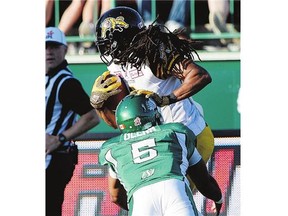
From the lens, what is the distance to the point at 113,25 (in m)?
4.11

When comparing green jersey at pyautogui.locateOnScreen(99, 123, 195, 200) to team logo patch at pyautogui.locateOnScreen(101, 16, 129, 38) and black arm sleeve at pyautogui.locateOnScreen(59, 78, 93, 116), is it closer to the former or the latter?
black arm sleeve at pyautogui.locateOnScreen(59, 78, 93, 116)

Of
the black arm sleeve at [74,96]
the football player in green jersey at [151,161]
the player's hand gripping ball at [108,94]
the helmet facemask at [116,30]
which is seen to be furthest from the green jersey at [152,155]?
the helmet facemask at [116,30]

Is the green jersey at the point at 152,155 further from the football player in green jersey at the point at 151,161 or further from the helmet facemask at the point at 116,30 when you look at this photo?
the helmet facemask at the point at 116,30

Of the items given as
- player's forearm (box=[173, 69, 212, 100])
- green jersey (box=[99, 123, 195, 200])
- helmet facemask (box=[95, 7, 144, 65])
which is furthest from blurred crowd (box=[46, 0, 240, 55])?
green jersey (box=[99, 123, 195, 200])

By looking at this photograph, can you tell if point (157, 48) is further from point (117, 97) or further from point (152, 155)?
point (152, 155)

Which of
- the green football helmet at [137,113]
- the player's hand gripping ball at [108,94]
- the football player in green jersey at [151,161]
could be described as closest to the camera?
the football player in green jersey at [151,161]

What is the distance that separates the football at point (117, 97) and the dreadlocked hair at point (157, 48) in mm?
100

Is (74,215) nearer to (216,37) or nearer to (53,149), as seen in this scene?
Answer: (53,149)

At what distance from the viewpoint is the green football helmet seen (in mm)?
4012

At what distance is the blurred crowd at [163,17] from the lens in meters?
4.14

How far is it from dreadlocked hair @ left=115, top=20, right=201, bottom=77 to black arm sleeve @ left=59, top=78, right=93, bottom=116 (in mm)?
267
